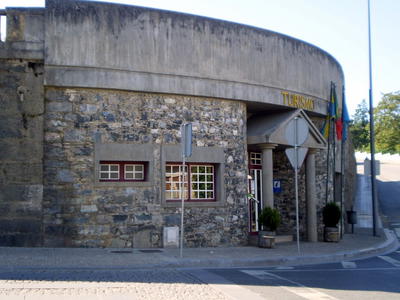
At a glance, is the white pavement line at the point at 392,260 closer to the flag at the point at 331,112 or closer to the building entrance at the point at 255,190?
the building entrance at the point at 255,190

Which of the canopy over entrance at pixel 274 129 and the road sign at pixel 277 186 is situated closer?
the canopy over entrance at pixel 274 129

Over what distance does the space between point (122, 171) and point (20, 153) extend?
7.97 feet

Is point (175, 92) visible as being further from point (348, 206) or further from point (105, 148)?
point (348, 206)

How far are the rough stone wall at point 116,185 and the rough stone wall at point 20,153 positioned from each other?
0.22 metres

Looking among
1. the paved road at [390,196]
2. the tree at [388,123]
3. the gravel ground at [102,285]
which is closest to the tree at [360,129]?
the tree at [388,123]

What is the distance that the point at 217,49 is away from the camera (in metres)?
14.0

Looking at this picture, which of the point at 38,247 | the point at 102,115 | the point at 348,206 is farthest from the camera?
the point at 348,206

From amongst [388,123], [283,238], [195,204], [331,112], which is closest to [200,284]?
[195,204]

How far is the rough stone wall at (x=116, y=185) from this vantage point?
1198 cm

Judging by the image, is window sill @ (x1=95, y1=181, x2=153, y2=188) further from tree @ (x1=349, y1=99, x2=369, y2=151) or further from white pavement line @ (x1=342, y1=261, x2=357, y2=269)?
tree @ (x1=349, y1=99, x2=369, y2=151)

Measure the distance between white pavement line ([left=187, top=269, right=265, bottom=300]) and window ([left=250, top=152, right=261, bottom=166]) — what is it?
7.18 metres

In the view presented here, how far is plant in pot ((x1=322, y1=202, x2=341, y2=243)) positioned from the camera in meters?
16.0

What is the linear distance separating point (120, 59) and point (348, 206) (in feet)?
50.2

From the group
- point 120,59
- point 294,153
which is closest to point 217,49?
point 120,59
